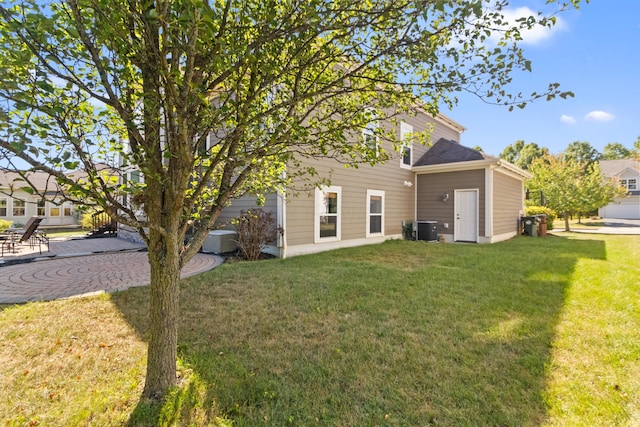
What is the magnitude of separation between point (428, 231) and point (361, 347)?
31.5ft

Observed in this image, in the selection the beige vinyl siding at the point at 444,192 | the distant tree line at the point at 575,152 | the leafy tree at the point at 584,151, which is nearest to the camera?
the beige vinyl siding at the point at 444,192

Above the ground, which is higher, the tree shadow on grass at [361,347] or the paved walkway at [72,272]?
the paved walkway at [72,272]

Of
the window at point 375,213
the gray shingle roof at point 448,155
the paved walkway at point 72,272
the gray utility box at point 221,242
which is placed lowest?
the paved walkway at point 72,272

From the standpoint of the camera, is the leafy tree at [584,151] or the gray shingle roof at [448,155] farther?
the leafy tree at [584,151]

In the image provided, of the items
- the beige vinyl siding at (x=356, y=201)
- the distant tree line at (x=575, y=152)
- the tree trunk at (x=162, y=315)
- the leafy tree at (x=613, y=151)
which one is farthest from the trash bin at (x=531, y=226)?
the leafy tree at (x=613, y=151)

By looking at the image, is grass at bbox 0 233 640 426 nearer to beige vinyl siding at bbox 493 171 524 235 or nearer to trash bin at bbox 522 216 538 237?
beige vinyl siding at bbox 493 171 524 235

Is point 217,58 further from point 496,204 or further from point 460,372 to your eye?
point 496,204

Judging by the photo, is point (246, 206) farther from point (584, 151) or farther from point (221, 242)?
point (584, 151)

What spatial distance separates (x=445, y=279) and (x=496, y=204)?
7712mm

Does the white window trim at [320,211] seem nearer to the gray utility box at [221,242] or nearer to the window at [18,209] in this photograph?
the gray utility box at [221,242]

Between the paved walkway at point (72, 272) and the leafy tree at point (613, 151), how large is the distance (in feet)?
197

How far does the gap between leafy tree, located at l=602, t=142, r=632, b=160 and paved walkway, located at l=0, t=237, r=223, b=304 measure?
197 ft

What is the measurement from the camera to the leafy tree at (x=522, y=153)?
39.3 meters

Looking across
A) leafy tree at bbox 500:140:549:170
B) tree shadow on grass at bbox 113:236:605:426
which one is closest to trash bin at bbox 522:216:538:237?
tree shadow on grass at bbox 113:236:605:426
